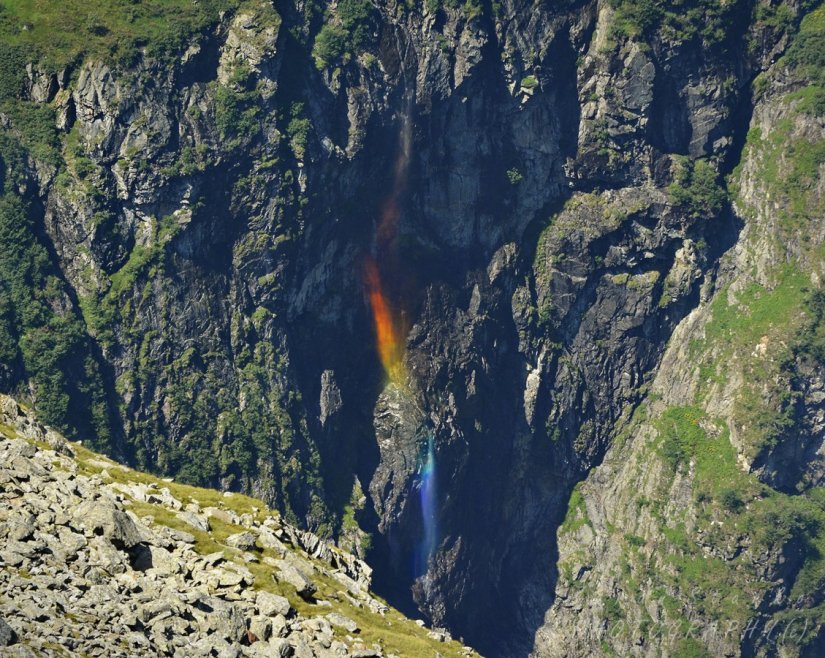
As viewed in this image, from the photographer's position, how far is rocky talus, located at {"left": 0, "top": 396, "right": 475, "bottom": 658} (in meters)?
52.6

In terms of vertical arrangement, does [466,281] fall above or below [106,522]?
above

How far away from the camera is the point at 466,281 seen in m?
158

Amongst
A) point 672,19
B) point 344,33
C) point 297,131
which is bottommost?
point 297,131

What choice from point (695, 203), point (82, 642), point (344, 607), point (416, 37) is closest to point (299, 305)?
point (416, 37)

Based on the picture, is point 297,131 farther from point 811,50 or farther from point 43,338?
point 811,50

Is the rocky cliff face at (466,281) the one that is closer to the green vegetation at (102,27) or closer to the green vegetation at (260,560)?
the green vegetation at (102,27)

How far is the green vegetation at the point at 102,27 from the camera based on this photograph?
13438cm

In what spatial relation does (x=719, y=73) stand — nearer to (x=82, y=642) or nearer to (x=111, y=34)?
(x=111, y=34)

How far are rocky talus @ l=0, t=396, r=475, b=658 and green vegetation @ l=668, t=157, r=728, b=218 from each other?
83963 millimetres

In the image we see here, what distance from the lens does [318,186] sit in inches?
5669

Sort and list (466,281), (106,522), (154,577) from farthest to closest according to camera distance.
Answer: (466,281), (106,522), (154,577)

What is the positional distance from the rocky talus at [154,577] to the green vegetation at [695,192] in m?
84.0

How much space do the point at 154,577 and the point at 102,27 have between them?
86.9 meters

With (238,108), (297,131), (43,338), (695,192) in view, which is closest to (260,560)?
(43,338)
